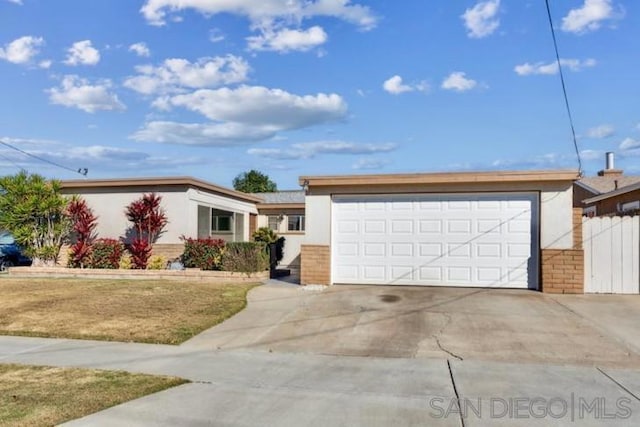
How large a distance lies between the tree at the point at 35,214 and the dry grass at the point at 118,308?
3625 mm

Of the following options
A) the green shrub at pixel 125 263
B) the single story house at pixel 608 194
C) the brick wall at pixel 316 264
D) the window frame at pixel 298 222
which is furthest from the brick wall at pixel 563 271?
the window frame at pixel 298 222

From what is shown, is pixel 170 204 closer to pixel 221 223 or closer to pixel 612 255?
pixel 221 223

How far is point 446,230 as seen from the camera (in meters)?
13.0

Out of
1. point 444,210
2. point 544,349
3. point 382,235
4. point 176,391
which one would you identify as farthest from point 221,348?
point 444,210

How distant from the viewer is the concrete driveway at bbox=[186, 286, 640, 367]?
7.53 m

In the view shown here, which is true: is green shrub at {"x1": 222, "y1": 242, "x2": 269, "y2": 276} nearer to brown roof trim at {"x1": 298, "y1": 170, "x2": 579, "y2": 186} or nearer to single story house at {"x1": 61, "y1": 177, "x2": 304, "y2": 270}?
single story house at {"x1": 61, "y1": 177, "x2": 304, "y2": 270}

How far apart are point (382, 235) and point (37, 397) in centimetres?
928

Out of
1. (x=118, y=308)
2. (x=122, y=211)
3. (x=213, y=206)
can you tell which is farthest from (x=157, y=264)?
(x=118, y=308)

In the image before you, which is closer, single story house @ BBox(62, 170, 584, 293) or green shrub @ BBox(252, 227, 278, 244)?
single story house @ BBox(62, 170, 584, 293)

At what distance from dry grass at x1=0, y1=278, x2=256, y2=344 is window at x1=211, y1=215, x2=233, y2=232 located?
20.0ft

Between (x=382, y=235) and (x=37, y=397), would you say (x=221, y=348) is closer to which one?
(x=37, y=397)

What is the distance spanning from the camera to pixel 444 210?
13109 millimetres

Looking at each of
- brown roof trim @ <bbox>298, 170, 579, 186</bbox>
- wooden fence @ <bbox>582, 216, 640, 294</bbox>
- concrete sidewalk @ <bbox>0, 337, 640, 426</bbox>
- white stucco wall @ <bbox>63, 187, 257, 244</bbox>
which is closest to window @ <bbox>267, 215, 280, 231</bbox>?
white stucco wall @ <bbox>63, 187, 257, 244</bbox>

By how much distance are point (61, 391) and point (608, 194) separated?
60.1ft
